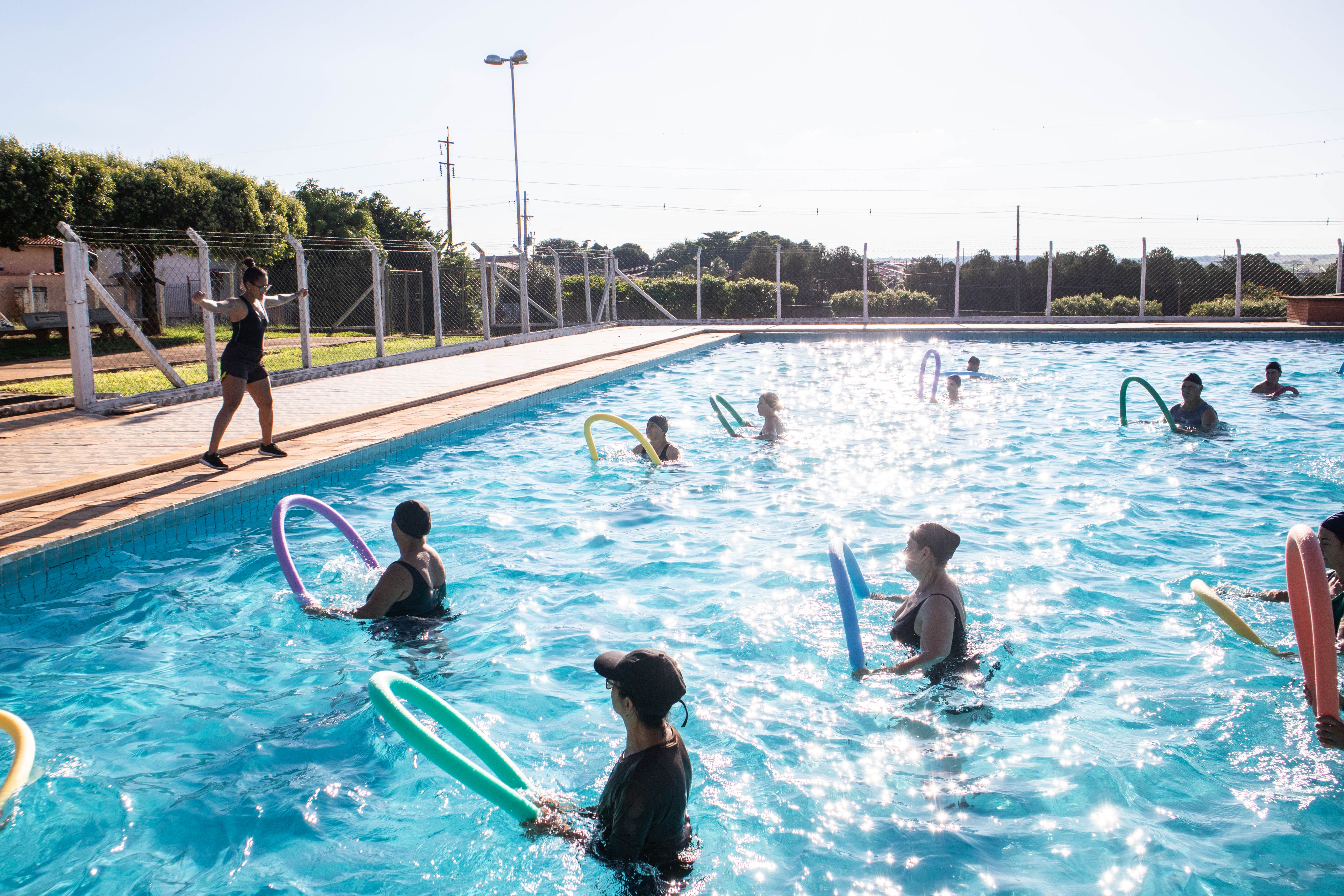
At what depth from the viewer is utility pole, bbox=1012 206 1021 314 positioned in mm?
29062

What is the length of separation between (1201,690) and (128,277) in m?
20.1

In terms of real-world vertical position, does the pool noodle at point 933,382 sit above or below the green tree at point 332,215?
below

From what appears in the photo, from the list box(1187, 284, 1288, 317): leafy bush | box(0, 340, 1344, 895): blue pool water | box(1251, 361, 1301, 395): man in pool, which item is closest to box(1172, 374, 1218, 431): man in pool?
box(0, 340, 1344, 895): blue pool water

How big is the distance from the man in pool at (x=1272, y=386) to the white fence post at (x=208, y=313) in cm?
1351

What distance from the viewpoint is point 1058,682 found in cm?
496

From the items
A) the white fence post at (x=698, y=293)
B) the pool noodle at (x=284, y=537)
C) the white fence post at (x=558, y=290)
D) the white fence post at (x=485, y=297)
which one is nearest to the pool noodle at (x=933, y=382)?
the pool noodle at (x=284, y=537)

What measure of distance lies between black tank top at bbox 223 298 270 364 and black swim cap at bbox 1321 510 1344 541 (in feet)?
24.4

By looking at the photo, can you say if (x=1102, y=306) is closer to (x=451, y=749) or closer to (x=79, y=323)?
(x=79, y=323)

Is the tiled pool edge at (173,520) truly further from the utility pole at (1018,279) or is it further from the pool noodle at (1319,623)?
the utility pole at (1018,279)

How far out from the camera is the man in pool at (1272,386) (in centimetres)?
1273

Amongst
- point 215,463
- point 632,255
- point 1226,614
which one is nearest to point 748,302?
point 215,463

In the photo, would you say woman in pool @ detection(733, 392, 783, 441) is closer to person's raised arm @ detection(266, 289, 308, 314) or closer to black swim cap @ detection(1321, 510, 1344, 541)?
person's raised arm @ detection(266, 289, 308, 314)

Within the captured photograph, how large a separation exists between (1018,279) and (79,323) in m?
25.7

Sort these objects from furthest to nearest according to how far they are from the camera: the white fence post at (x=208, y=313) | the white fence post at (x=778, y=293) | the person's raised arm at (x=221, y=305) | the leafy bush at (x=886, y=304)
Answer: the leafy bush at (x=886, y=304)
the white fence post at (x=778, y=293)
the white fence post at (x=208, y=313)
the person's raised arm at (x=221, y=305)
